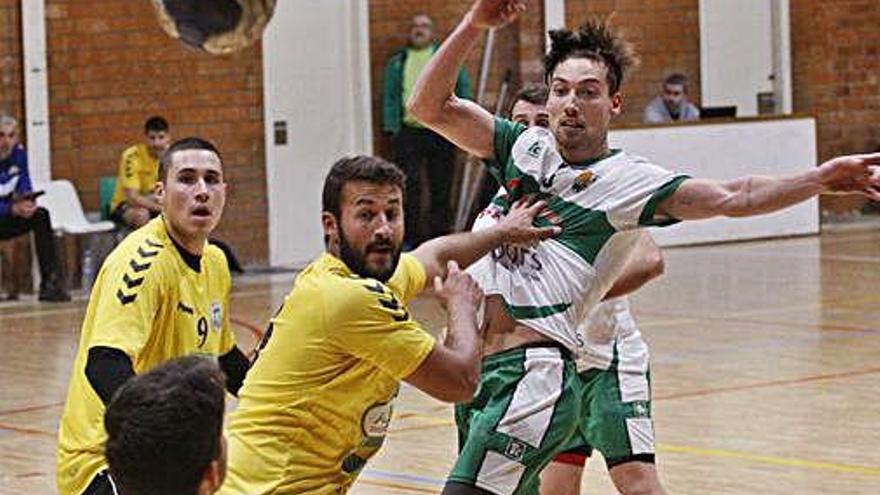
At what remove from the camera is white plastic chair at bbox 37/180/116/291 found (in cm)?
1834

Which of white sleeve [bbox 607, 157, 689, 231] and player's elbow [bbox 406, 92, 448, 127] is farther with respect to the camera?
player's elbow [bbox 406, 92, 448, 127]

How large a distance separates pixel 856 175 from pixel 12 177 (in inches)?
489

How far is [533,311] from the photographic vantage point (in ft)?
A: 22.1

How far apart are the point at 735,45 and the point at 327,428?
60.6 feet

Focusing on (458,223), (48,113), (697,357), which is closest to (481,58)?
(458,223)

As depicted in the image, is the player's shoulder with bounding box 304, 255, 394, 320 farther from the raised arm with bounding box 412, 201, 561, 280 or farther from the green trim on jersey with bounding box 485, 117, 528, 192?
the green trim on jersey with bounding box 485, 117, 528, 192

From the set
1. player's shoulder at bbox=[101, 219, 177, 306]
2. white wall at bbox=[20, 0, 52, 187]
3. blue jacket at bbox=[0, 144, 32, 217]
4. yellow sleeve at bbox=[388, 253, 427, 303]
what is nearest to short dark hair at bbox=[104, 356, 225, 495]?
yellow sleeve at bbox=[388, 253, 427, 303]

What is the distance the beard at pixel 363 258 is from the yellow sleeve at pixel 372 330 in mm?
56

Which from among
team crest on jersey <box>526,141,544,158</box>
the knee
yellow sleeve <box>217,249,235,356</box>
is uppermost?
team crest on jersey <box>526,141,544,158</box>

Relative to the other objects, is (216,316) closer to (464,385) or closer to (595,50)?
(464,385)

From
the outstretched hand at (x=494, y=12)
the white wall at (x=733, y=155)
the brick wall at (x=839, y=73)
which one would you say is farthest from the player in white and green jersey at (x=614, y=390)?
the brick wall at (x=839, y=73)

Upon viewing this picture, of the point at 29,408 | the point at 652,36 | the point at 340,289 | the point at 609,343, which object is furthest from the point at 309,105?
the point at 340,289

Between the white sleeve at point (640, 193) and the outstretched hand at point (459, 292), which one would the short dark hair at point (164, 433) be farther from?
the white sleeve at point (640, 193)

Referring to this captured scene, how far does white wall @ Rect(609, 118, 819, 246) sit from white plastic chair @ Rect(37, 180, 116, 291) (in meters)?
5.59
